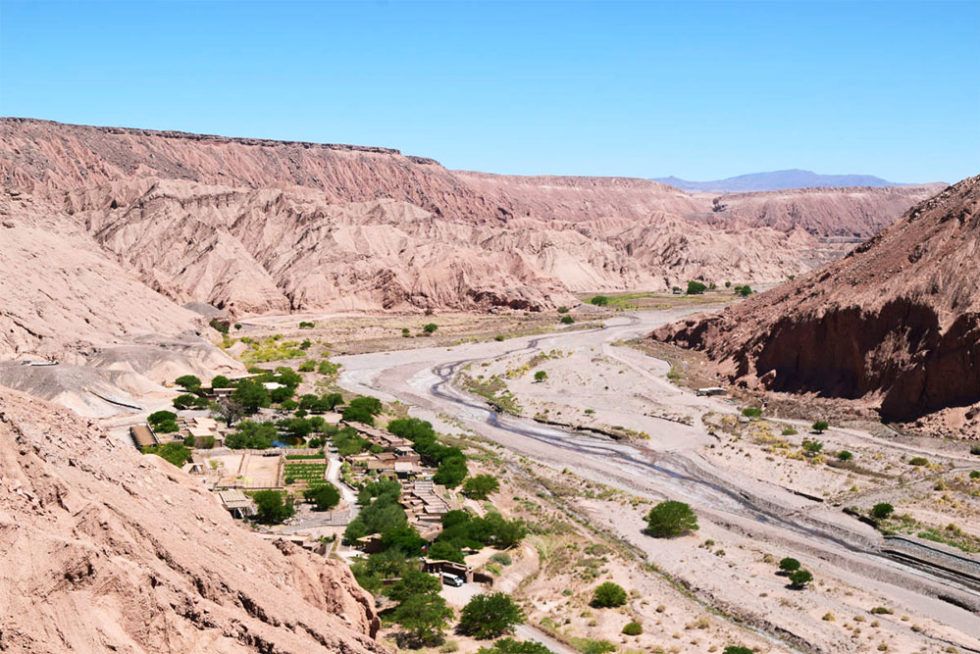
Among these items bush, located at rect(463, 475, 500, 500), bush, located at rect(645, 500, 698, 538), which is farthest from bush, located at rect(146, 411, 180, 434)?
bush, located at rect(645, 500, 698, 538)

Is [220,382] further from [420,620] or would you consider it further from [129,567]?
[129,567]

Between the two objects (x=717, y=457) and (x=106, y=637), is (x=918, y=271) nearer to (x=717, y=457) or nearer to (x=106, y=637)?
(x=717, y=457)

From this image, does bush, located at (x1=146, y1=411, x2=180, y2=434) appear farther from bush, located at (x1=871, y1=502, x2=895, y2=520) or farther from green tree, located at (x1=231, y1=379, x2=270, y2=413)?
bush, located at (x1=871, y1=502, x2=895, y2=520)

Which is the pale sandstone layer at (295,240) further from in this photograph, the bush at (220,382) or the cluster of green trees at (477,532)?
the cluster of green trees at (477,532)

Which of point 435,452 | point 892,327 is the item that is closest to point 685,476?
point 435,452

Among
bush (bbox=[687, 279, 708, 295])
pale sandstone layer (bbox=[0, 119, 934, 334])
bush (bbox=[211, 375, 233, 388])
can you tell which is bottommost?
bush (bbox=[211, 375, 233, 388])

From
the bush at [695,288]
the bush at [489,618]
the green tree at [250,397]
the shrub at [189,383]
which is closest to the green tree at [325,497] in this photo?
the bush at [489,618]
